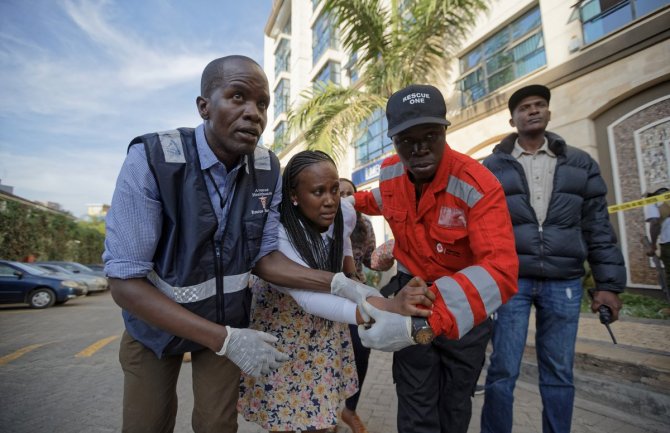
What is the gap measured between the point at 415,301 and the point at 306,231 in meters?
0.78

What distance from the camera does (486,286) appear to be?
4.66ft

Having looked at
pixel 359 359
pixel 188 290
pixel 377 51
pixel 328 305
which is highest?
pixel 377 51

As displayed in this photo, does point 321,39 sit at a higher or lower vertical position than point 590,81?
higher

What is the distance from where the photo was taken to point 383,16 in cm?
716

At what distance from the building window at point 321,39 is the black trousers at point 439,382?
19.4 meters

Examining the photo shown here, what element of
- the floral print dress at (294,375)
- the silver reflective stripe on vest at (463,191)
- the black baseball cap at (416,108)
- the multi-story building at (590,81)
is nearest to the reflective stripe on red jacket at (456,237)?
the silver reflective stripe on vest at (463,191)

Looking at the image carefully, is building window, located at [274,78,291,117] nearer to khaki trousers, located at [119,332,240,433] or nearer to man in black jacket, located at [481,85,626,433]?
man in black jacket, located at [481,85,626,433]

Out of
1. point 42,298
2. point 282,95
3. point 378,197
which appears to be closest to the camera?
point 378,197

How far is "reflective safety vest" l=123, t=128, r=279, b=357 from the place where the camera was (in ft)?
4.80

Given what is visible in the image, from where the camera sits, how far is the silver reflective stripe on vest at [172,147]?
4.84ft

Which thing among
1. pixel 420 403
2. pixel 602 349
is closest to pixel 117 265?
pixel 420 403

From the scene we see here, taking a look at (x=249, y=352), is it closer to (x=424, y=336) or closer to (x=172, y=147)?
(x=424, y=336)

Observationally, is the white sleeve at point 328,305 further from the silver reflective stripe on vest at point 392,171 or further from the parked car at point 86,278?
the parked car at point 86,278

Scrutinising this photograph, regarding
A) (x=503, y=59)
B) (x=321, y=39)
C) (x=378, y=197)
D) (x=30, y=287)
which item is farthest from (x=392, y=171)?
(x=321, y=39)
